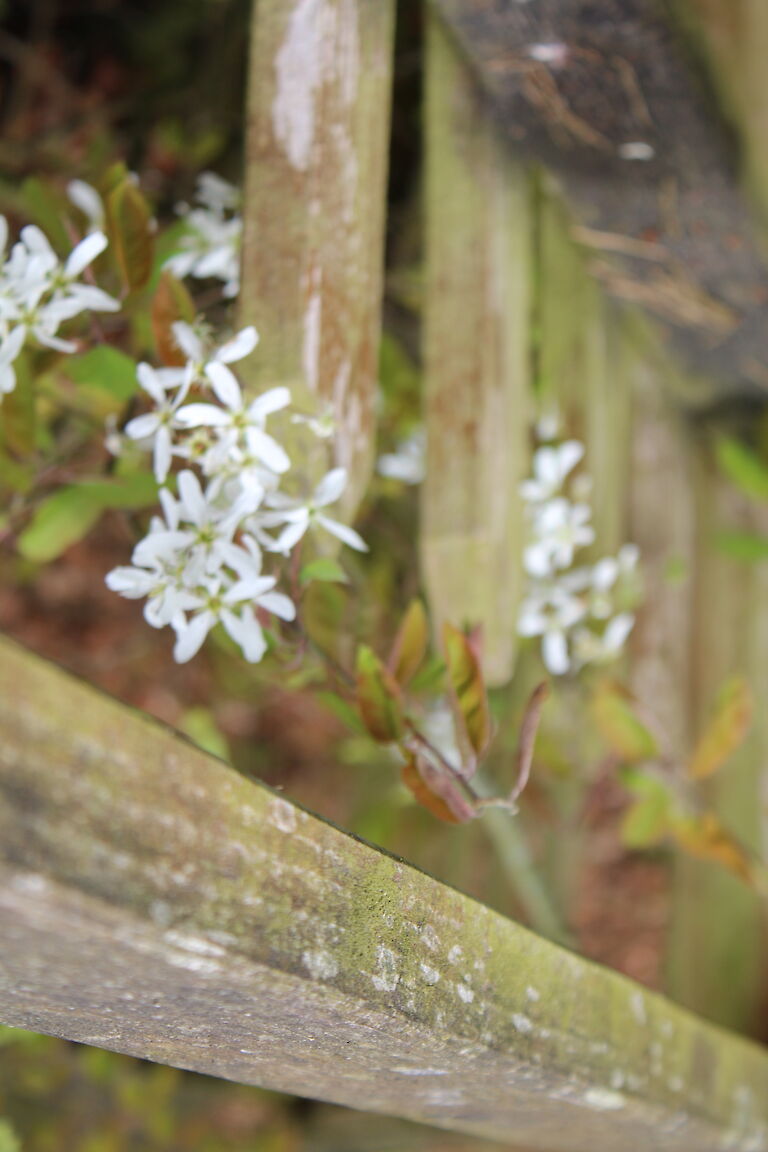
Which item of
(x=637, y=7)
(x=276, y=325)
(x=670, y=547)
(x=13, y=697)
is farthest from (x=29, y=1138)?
(x=637, y=7)

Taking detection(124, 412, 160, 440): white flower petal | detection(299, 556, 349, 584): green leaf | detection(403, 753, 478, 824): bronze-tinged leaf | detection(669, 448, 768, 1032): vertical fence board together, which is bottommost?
detection(669, 448, 768, 1032): vertical fence board

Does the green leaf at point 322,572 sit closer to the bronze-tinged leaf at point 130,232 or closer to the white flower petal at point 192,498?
the white flower petal at point 192,498

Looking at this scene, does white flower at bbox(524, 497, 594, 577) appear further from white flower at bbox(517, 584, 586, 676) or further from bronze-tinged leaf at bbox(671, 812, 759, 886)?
bronze-tinged leaf at bbox(671, 812, 759, 886)

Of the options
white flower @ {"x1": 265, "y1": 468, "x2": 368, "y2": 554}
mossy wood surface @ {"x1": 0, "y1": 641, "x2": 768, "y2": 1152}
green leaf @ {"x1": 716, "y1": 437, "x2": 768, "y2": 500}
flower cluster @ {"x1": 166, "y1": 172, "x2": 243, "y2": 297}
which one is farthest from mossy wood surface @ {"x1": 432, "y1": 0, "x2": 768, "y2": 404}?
mossy wood surface @ {"x1": 0, "y1": 641, "x2": 768, "y2": 1152}

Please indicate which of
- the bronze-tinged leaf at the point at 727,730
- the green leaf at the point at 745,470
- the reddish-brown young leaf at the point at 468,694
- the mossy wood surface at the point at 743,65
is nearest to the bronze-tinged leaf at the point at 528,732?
the reddish-brown young leaf at the point at 468,694

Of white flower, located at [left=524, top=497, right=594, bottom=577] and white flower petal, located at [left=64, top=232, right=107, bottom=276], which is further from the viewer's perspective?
white flower, located at [left=524, top=497, right=594, bottom=577]

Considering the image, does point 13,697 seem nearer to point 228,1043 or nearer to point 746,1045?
point 228,1043

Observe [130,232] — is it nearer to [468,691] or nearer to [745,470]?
[468,691]
